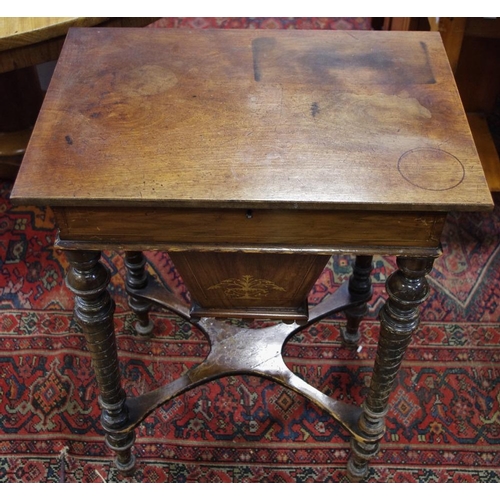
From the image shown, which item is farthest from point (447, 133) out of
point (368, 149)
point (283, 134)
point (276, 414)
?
point (276, 414)

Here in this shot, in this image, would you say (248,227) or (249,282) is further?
(249,282)

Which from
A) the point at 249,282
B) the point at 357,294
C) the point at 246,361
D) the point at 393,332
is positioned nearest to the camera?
the point at 393,332

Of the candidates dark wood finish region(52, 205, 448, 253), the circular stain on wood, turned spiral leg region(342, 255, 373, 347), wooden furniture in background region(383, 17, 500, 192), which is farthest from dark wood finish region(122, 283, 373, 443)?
wooden furniture in background region(383, 17, 500, 192)

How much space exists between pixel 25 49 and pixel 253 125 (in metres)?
0.78

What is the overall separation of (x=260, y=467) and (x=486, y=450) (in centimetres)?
57

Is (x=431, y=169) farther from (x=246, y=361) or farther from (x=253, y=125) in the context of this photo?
(x=246, y=361)

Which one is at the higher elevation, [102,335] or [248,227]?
[248,227]

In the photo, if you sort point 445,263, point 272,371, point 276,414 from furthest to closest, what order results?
point 445,263 → point 276,414 → point 272,371

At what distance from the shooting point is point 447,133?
1232 millimetres

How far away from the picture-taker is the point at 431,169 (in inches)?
46.0

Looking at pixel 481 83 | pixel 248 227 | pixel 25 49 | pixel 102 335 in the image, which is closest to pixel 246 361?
pixel 102 335

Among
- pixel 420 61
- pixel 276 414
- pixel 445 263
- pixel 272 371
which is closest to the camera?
pixel 420 61

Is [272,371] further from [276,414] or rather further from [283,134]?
[283,134]

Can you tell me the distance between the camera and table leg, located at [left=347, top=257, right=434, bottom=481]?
1.25 metres
